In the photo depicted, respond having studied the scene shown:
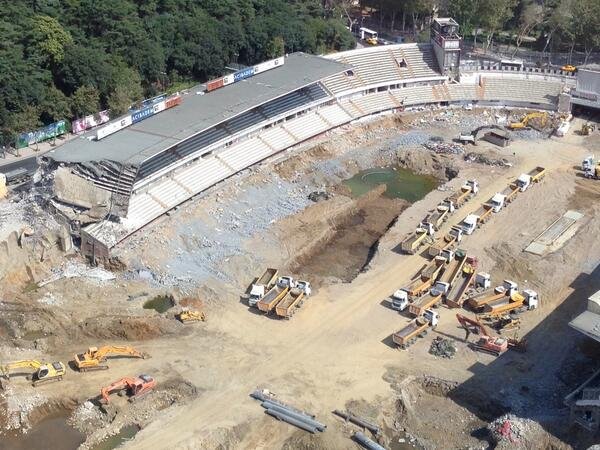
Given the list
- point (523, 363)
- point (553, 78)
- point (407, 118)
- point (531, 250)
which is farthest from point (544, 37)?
point (523, 363)

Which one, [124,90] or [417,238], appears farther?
[124,90]

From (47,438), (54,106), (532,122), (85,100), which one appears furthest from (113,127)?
(532,122)

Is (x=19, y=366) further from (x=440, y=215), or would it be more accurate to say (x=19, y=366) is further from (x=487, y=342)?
(x=440, y=215)

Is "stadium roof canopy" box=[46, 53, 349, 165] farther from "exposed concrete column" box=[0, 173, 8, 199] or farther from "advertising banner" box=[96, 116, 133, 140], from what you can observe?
"exposed concrete column" box=[0, 173, 8, 199]

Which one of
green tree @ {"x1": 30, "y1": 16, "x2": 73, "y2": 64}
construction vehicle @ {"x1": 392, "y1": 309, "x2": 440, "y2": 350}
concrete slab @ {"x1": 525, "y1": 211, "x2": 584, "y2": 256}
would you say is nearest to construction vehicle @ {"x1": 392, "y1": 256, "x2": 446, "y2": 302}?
construction vehicle @ {"x1": 392, "y1": 309, "x2": 440, "y2": 350}

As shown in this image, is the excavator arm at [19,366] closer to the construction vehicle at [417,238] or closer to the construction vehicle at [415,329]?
the construction vehicle at [415,329]

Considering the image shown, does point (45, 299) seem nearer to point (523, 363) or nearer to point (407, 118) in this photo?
point (523, 363)
